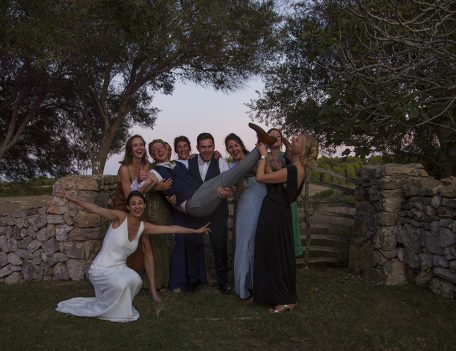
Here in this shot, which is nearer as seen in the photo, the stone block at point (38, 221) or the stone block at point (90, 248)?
the stone block at point (90, 248)

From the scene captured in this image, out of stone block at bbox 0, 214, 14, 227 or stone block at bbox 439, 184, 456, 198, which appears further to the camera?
stone block at bbox 0, 214, 14, 227

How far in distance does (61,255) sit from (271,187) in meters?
3.26

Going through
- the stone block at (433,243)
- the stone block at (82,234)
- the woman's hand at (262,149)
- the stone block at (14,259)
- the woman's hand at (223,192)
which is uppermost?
the woman's hand at (262,149)

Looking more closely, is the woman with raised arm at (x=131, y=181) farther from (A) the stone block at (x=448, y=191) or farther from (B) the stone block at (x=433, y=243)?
(A) the stone block at (x=448, y=191)

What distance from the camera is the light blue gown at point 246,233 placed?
17.9ft

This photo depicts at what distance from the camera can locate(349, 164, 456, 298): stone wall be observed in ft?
18.7

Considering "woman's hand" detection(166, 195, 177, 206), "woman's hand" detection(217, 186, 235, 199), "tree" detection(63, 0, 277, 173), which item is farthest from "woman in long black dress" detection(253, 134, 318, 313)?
"tree" detection(63, 0, 277, 173)

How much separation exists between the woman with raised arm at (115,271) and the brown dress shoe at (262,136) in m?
1.21

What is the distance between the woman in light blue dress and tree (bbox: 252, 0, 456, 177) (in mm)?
1772

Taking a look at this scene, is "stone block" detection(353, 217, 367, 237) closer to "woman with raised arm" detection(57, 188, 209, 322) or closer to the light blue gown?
the light blue gown

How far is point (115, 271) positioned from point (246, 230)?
1.46 m

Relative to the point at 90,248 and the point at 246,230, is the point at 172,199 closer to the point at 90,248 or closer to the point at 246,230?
the point at 246,230

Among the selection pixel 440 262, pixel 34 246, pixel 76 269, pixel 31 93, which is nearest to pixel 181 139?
pixel 76 269

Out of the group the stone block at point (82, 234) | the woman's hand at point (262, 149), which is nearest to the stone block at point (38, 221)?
the stone block at point (82, 234)
